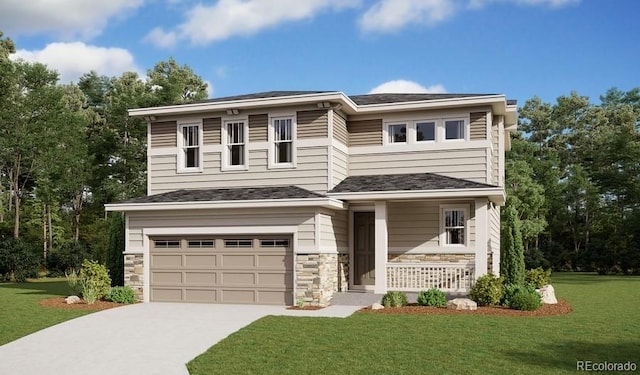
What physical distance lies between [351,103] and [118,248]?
8875 mm

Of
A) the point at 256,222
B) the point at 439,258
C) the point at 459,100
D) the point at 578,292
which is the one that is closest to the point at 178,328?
the point at 256,222

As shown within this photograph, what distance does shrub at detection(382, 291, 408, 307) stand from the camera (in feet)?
55.1

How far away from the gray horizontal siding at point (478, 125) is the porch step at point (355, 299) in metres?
5.61

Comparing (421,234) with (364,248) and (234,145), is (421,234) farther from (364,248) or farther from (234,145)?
(234,145)

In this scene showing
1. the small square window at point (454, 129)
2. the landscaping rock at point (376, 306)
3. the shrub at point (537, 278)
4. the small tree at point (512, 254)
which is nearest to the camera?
the landscaping rock at point (376, 306)

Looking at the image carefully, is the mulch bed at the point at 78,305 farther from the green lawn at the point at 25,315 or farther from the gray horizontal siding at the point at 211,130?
the gray horizontal siding at the point at 211,130

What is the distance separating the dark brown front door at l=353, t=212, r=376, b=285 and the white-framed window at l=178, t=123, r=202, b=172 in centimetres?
533

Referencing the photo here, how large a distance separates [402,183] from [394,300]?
3.82 m

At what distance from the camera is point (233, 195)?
62.2 ft

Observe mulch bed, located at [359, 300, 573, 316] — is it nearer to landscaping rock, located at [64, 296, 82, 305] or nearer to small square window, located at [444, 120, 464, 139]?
small square window, located at [444, 120, 464, 139]

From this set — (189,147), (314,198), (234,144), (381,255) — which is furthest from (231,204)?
(381,255)

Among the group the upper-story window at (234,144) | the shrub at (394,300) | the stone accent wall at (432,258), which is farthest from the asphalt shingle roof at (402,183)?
the upper-story window at (234,144)

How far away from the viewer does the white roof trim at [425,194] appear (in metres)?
17.7

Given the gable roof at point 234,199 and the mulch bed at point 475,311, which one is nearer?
the mulch bed at point 475,311
